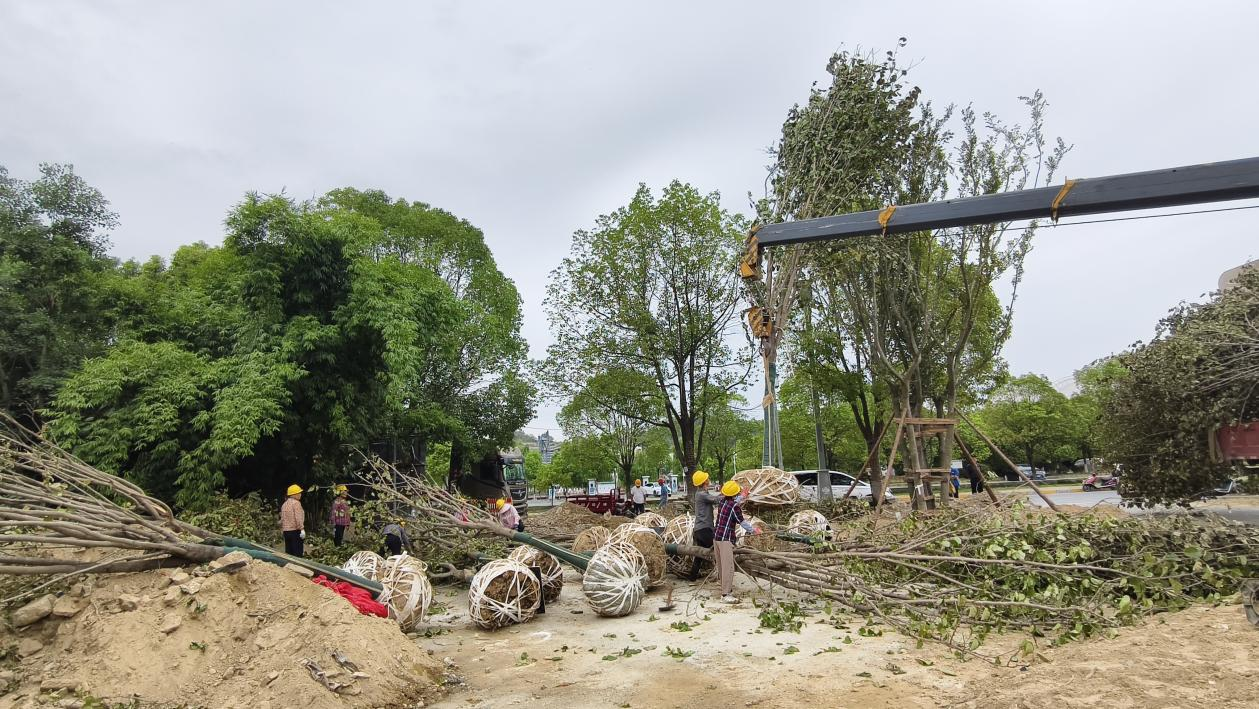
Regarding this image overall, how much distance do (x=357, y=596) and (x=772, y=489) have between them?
6.45 meters

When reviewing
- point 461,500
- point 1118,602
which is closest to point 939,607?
point 1118,602

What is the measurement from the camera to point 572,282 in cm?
2302

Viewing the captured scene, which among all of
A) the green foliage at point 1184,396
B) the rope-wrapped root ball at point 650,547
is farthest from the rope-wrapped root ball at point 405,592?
the green foliage at point 1184,396

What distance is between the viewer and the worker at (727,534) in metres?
8.62

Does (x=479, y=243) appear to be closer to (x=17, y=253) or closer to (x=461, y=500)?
(x=17, y=253)

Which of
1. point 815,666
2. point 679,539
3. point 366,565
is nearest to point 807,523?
point 679,539

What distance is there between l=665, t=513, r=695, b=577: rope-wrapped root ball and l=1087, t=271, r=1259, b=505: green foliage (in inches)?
370

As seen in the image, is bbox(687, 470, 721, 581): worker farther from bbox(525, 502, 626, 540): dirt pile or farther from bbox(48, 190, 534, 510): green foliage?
bbox(48, 190, 534, 510): green foliage

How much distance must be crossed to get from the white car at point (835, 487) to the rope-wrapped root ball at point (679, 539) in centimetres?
1392

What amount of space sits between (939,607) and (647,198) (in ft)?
56.1

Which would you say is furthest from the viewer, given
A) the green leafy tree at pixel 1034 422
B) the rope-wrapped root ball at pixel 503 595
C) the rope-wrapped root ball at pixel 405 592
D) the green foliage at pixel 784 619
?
the green leafy tree at pixel 1034 422

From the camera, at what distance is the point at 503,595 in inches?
323

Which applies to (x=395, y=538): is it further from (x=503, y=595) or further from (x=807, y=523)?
(x=807, y=523)

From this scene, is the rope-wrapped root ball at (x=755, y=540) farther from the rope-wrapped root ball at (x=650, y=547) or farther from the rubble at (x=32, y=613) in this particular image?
the rubble at (x=32, y=613)
